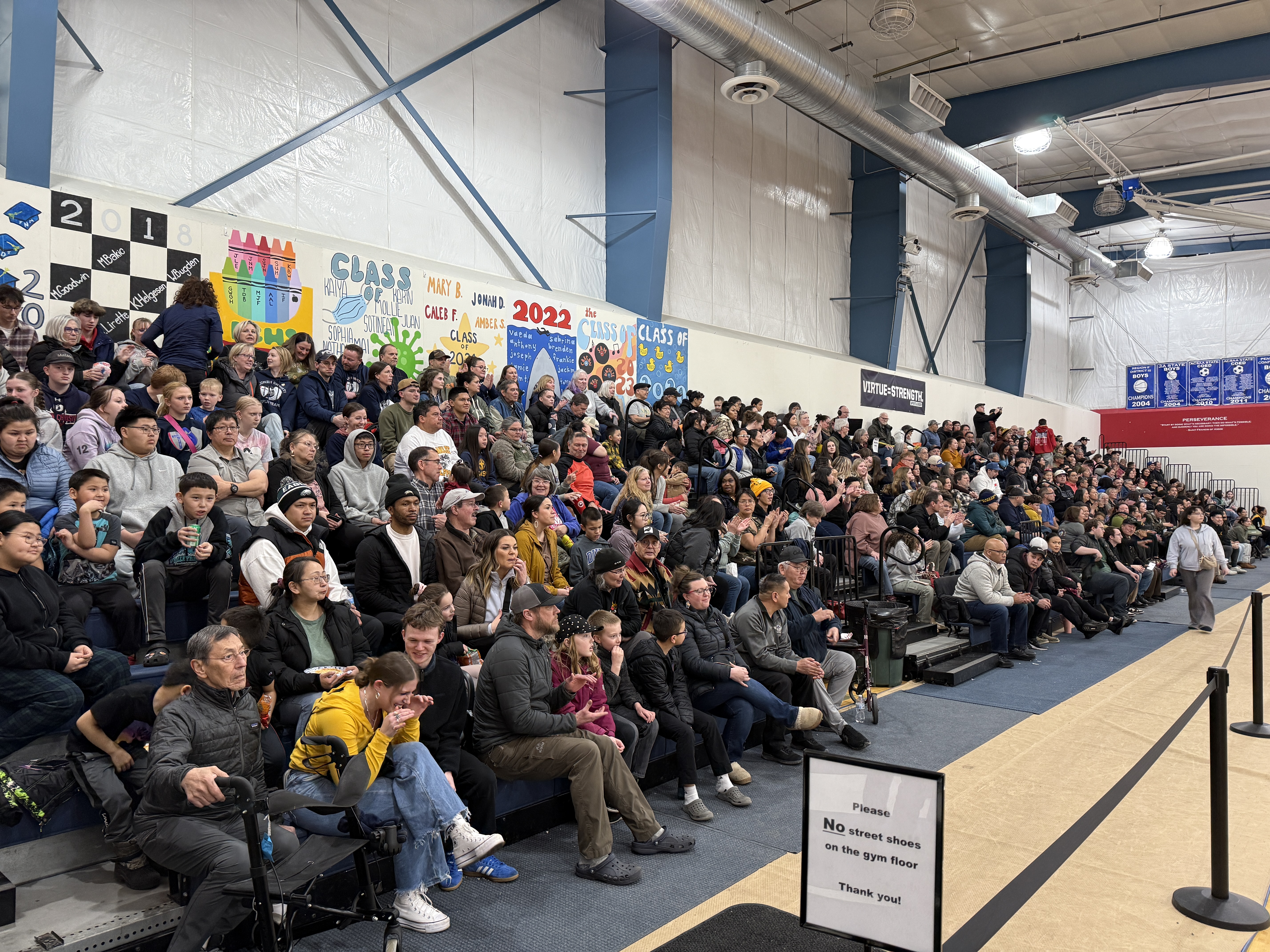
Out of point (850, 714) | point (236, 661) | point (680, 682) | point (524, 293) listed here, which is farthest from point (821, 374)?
point (236, 661)

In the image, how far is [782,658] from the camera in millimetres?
5887

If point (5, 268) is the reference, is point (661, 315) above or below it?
above

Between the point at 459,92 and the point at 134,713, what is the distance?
9213mm

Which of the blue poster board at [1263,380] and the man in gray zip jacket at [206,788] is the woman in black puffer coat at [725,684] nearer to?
the man in gray zip jacket at [206,788]

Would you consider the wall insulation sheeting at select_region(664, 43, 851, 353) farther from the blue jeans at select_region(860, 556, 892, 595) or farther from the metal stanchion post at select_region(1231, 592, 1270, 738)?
the metal stanchion post at select_region(1231, 592, 1270, 738)

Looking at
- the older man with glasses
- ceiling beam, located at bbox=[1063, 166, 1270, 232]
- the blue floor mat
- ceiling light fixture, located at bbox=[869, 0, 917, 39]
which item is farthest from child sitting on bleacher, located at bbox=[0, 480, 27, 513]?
ceiling beam, located at bbox=[1063, 166, 1270, 232]

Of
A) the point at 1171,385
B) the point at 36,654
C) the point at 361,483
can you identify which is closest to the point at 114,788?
the point at 36,654

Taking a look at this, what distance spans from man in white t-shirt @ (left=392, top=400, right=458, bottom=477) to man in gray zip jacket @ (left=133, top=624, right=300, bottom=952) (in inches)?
130

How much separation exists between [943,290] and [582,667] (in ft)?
65.0

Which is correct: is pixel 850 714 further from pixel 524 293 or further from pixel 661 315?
pixel 661 315

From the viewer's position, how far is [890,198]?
1767 cm

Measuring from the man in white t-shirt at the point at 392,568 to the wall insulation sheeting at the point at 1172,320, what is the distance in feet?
89.3

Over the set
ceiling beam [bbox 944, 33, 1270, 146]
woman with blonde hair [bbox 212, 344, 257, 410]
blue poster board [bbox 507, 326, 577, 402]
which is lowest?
woman with blonde hair [bbox 212, 344, 257, 410]

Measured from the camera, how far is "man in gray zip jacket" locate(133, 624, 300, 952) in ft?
9.43
